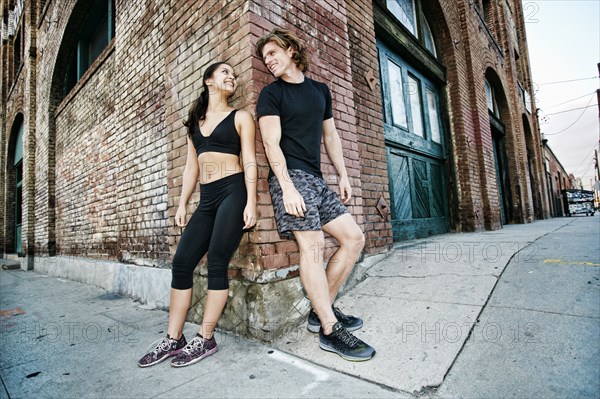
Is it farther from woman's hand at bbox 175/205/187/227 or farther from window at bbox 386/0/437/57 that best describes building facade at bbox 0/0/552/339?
woman's hand at bbox 175/205/187/227

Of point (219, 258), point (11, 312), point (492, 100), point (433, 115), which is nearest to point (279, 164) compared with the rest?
point (219, 258)

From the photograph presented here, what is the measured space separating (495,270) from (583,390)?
3.93ft

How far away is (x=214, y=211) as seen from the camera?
1.99 metres

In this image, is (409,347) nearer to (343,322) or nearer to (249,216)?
(343,322)

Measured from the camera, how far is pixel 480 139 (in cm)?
607

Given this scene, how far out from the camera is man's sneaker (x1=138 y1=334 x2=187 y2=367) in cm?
177

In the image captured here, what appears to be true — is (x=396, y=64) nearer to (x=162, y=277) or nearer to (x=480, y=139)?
(x=480, y=139)

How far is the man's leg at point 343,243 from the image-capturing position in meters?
1.94

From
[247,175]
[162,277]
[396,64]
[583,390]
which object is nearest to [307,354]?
[247,175]

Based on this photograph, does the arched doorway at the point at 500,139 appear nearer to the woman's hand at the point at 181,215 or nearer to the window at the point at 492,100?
the window at the point at 492,100

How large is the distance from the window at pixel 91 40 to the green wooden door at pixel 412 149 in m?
5.02

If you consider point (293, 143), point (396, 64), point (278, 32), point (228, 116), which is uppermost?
point (396, 64)

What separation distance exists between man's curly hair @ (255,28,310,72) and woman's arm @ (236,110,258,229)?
477mm

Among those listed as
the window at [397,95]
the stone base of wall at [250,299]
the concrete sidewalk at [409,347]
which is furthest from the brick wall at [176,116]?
the window at [397,95]
